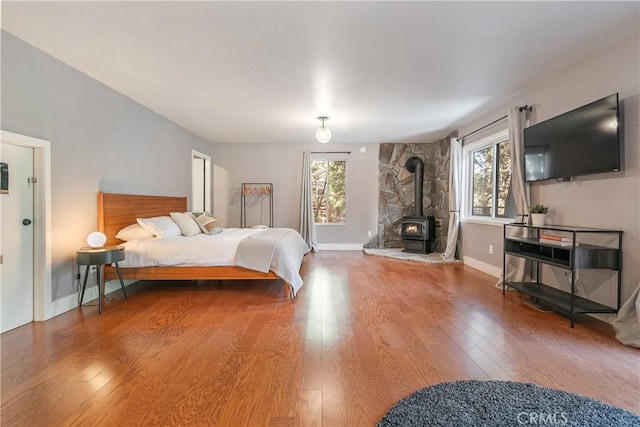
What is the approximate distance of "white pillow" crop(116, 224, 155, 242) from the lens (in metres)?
3.63

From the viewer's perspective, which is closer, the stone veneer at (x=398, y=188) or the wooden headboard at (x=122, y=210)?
the wooden headboard at (x=122, y=210)

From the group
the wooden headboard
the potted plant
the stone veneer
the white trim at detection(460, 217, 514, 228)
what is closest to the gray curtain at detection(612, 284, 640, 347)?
the potted plant

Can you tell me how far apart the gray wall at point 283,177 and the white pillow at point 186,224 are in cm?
253

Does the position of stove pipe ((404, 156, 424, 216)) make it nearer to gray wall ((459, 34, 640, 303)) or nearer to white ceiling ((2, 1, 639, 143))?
white ceiling ((2, 1, 639, 143))

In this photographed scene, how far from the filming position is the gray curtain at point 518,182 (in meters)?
3.58

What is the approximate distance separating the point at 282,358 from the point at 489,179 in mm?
4355

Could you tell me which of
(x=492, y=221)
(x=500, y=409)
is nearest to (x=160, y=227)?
(x=500, y=409)

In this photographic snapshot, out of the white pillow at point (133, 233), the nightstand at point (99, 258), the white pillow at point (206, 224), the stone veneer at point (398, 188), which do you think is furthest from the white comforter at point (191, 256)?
the stone veneer at point (398, 188)

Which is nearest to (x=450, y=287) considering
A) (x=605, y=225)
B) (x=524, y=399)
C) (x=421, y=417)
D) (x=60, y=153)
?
(x=605, y=225)

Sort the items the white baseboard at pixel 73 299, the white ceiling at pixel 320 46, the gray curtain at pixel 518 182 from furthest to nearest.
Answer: the gray curtain at pixel 518 182, the white baseboard at pixel 73 299, the white ceiling at pixel 320 46

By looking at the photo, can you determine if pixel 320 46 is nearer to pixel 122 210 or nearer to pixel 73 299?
pixel 122 210

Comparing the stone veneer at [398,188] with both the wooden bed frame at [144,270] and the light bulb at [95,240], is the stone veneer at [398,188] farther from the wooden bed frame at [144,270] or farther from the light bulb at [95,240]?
the light bulb at [95,240]

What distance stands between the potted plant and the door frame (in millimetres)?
4799

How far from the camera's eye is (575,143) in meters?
2.89
